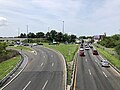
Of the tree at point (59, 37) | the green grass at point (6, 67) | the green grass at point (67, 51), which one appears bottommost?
the green grass at point (6, 67)

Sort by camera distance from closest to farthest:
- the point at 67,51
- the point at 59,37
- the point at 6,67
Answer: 1. the point at 6,67
2. the point at 67,51
3. the point at 59,37

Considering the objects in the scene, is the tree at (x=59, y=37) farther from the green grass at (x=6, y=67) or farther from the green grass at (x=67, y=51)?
the green grass at (x=6, y=67)

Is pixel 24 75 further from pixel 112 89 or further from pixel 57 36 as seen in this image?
pixel 57 36

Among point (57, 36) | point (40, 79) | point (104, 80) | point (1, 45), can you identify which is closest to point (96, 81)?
point (104, 80)

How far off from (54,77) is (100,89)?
9.87 meters

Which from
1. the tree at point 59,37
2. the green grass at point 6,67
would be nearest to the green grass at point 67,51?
the green grass at point 6,67

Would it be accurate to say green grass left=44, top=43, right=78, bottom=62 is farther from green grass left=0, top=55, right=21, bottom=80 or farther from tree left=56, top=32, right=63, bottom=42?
tree left=56, top=32, right=63, bottom=42

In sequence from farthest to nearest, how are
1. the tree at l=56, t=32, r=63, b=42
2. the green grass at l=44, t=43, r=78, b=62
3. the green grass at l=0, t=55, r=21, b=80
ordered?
the tree at l=56, t=32, r=63, b=42 < the green grass at l=44, t=43, r=78, b=62 < the green grass at l=0, t=55, r=21, b=80

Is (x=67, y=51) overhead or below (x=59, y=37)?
below

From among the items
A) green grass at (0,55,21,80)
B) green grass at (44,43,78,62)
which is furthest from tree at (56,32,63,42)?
green grass at (0,55,21,80)

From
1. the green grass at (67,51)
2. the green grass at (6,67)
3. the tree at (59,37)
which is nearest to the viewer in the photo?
the green grass at (6,67)

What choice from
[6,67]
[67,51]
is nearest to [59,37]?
[67,51]

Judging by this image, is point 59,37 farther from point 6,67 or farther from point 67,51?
point 6,67

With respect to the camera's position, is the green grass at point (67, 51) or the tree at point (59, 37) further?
the tree at point (59, 37)
